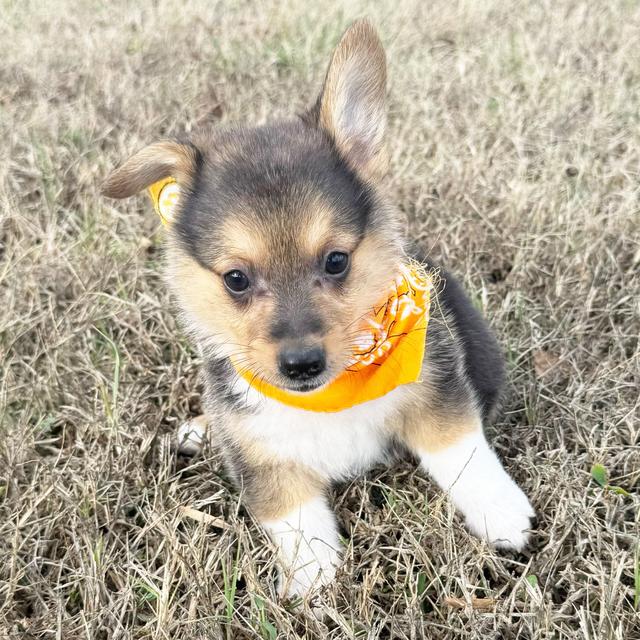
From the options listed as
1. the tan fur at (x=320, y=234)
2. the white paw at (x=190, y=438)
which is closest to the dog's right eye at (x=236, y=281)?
the tan fur at (x=320, y=234)

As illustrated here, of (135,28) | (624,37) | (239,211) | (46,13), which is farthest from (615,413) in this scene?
(46,13)

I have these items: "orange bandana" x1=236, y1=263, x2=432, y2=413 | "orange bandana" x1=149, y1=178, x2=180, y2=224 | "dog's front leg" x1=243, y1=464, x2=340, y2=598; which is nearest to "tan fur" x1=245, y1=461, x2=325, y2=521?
"dog's front leg" x1=243, y1=464, x2=340, y2=598

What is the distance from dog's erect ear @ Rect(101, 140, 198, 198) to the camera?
2.68 m

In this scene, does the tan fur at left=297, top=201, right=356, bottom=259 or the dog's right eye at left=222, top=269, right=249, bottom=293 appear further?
the dog's right eye at left=222, top=269, right=249, bottom=293

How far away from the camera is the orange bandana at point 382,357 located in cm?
261

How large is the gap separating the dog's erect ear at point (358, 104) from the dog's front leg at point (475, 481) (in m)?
0.99

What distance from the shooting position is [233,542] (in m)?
→ 2.81

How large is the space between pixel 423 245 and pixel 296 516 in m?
1.93

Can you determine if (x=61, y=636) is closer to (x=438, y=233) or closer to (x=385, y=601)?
(x=385, y=601)

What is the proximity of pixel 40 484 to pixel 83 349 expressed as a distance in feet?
2.98

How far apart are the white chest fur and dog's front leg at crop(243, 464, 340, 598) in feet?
0.32

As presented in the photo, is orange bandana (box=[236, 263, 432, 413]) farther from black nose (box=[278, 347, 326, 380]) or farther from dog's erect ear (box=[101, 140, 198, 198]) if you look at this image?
Result: dog's erect ear (box=[101, 140, 198, 198])

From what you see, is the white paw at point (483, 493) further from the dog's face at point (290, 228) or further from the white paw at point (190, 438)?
the white paw at point (190, 438)

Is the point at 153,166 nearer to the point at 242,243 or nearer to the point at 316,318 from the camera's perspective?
the point at 242,243
